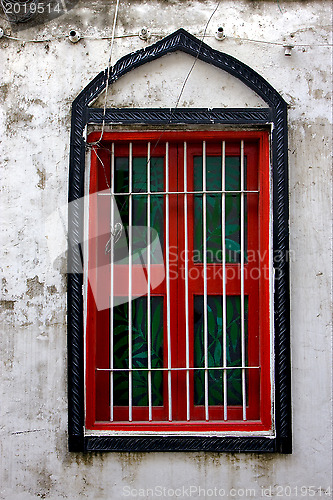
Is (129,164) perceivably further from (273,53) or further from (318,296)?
(318,296)

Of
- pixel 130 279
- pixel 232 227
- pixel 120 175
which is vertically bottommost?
pixel 130 279

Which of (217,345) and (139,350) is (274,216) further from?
(139,350)

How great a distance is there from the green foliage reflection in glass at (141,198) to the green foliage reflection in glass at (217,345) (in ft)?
1.70

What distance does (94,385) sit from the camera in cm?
334

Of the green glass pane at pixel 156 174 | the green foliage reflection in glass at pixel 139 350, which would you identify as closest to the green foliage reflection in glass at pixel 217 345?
the green foliage reflection in glass at pixel 139 350

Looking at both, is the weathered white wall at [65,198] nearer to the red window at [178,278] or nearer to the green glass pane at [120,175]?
the red window at [178,278]

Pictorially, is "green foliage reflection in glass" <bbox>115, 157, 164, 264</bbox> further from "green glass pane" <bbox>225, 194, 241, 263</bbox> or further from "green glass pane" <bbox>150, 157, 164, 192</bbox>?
"green glass pane" <bbox>225, 194, 241, 263</bbox>

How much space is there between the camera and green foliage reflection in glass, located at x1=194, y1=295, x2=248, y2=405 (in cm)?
340

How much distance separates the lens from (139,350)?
344 cm

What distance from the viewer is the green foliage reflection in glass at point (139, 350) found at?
11.2 feet

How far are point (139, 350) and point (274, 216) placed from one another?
4.17ft

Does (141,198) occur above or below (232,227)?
above

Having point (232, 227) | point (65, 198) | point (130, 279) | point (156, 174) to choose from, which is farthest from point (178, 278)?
point (65, 198)

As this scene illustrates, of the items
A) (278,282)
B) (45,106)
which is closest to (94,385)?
(278,282)
